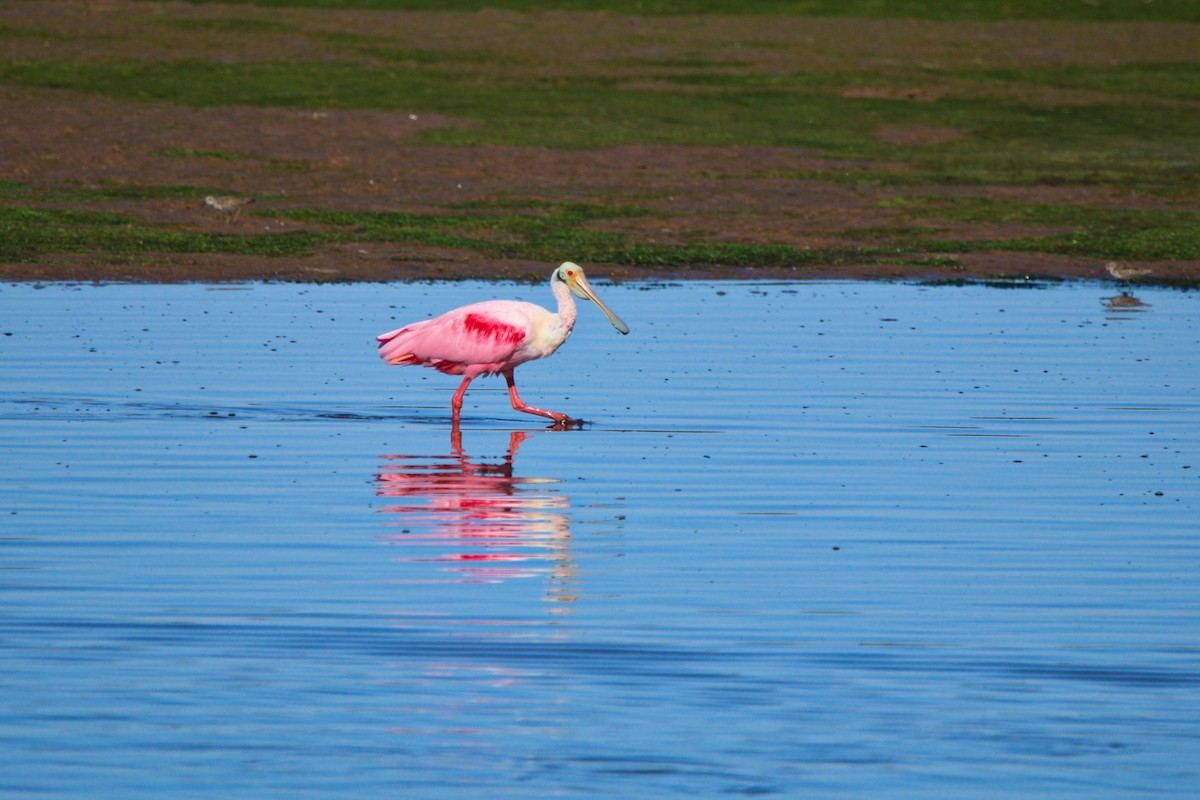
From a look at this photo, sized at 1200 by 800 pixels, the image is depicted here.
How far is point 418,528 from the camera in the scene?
34.0ft

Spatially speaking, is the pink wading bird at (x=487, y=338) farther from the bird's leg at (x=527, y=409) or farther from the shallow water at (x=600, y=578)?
the shallow water at (x=600, y=578)

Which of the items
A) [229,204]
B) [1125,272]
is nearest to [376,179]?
[229,204]

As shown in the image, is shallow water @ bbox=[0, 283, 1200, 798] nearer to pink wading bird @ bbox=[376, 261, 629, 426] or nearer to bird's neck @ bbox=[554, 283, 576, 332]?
pink wading bird @ bbox=[376, 261, 629, 426]

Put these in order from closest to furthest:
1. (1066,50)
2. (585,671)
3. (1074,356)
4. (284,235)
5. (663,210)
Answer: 1. (585,671)
2. (1074,356)
3. (284,235)
4. (663,210)
5. (1066,50)

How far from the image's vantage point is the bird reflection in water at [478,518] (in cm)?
939

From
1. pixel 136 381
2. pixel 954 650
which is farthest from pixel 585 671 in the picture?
pixel 136 381

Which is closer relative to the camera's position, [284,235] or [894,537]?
[894,537]

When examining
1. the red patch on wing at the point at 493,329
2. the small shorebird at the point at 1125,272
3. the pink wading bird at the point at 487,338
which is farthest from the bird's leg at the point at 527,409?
the small shorebird at the point at 1125,272

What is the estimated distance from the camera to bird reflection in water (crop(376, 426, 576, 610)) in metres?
9.39

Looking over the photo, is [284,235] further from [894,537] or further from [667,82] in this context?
[667,82]

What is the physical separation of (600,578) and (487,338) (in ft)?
19.1

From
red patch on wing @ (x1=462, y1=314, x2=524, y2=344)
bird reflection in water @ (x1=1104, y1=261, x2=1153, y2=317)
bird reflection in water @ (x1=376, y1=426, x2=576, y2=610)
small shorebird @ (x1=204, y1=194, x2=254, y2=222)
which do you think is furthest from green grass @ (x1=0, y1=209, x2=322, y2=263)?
bird reflection in water @ (x1=376, y1=426, x2=576, y2=610)

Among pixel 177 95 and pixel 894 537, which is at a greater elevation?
pixel 177 95

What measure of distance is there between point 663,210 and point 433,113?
434 inches
